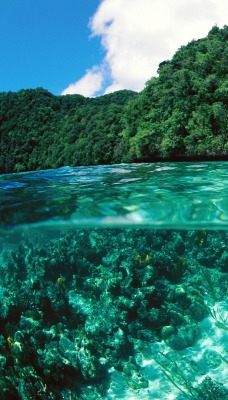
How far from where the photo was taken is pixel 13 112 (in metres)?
86.2

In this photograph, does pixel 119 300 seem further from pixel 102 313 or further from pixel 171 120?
pixel 171 120

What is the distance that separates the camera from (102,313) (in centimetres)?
898

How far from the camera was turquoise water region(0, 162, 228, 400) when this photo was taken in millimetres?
7012

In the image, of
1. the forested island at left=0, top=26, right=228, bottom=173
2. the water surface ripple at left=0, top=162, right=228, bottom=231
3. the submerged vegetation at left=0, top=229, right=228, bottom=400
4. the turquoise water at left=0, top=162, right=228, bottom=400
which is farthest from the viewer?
the forested island at left=0, top=26, right=228, bottom=173

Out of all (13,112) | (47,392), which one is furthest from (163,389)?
(13,112)

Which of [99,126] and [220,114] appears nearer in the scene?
[220,114]

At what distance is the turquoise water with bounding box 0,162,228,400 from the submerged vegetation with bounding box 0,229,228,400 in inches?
1.1

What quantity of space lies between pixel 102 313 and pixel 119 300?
58cm

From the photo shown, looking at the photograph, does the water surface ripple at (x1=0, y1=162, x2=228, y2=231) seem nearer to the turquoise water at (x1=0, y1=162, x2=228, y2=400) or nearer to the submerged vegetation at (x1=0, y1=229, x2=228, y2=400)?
the turquoise water at (x1=0, y1=162, x2=228, y2=400)

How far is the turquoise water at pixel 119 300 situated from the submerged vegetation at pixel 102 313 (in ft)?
0.09

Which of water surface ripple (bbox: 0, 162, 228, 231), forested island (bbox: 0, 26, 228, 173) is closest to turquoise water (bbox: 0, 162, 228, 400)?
water surface ripple (bbox: 0, 162, 228, 231)

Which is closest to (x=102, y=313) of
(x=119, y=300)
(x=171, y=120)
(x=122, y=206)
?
(x=119, y=300)

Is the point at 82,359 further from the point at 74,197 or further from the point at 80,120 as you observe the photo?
the point at 80,120

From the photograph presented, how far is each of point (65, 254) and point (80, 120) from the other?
174 ft
